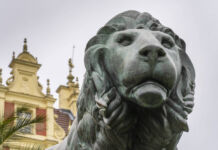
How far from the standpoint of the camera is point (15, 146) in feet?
47.1

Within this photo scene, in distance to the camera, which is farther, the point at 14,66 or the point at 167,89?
the point at 14,66

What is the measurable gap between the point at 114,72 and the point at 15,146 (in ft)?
42.6

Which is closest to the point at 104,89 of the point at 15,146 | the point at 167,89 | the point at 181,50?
the point at 167,89

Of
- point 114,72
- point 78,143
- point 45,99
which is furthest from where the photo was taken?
point 45,99

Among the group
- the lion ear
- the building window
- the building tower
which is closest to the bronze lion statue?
the lion ear

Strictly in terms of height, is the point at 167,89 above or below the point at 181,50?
below

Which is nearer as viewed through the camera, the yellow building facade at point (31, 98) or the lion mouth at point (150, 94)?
the lion mouth at point (150, 94)

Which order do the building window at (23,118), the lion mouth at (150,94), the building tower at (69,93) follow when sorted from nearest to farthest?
the lion mouth at (150,94) → the building window at (23,118) → the building tower at (69,93)

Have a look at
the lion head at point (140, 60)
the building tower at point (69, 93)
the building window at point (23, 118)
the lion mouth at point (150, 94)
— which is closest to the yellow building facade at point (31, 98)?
the building window at point (23, 118)

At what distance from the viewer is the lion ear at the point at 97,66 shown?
1.88 meters

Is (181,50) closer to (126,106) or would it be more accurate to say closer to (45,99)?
(126,106)

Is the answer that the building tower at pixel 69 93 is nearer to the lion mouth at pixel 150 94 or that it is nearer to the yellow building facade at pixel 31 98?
the yellow building facade at pixel 31 98

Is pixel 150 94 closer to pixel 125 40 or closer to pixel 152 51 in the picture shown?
pixel 152 51

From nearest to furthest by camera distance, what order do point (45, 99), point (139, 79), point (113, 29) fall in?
point (139, 79)
point (113, 29)
point (45, 99)
